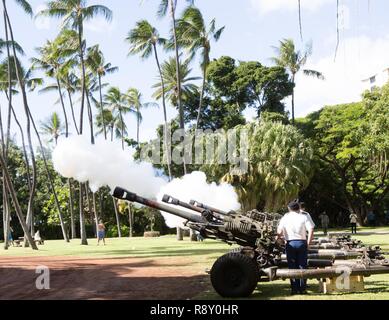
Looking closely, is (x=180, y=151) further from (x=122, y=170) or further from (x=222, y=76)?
(x=122, y=170)

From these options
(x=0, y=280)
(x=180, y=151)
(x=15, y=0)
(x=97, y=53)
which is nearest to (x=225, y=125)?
(x=180, y=151)

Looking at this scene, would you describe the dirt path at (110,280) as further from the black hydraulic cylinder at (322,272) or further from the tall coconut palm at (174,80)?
the tall coconut palm at (174,80)

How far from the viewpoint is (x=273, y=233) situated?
1112 cm

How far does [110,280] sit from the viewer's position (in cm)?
1339

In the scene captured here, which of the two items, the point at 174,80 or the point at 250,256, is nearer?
the point at 250,256

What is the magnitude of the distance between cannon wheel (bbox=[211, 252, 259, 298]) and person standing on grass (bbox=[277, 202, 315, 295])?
76 centimetres

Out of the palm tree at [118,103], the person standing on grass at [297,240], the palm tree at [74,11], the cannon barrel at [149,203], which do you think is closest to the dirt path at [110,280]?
the cannon barrel at [149,203]

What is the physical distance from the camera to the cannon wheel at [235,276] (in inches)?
374

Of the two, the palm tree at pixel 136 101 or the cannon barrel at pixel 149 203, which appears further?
the palm tree at pixel 136 101

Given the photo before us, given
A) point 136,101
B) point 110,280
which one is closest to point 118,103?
point 136,101

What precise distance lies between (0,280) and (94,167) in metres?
6.68

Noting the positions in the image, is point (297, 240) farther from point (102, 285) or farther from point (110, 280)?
point (110, 280)

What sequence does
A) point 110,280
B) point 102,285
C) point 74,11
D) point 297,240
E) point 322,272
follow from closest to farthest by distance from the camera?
1. point 322,272
2. point 297,240
3. point 102,285
4. point 110,280
5. point 74,11

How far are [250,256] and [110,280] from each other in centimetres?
480
